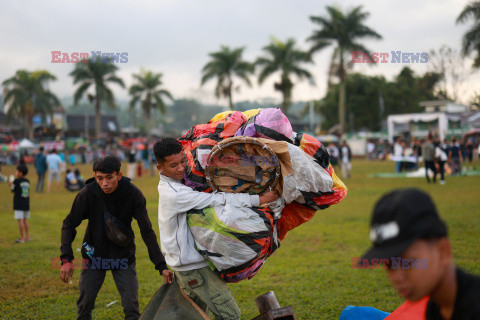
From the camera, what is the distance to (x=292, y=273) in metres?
7.34

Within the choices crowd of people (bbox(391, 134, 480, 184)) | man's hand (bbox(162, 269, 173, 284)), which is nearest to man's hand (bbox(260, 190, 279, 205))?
man's hand (bbox(162, 269, 173, 284))

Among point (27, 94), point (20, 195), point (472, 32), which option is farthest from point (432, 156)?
point (27, 94)

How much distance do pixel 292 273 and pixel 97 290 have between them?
3.83 metres

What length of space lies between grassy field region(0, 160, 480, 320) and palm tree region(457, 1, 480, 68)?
18.7 m

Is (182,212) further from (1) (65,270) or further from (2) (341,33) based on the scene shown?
(2) (341,33)

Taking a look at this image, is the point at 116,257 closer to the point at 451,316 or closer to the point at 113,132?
the point at 451,316

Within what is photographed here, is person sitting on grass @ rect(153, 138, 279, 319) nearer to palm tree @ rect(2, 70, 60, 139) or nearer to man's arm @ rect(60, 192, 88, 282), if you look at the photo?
man's arm @ rect(60, 192, 88, 282)

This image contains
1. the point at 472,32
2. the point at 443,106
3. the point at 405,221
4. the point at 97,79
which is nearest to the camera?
the point at 405,221

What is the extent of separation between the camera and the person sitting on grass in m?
3.28

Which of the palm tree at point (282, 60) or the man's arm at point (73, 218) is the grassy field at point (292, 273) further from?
the palm tree at point (282, 60)

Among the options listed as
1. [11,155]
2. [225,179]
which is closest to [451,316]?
[225,179]

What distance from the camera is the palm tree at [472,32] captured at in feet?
88.9

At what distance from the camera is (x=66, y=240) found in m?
4.18

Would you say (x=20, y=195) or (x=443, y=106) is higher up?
(x=443, y=106)
